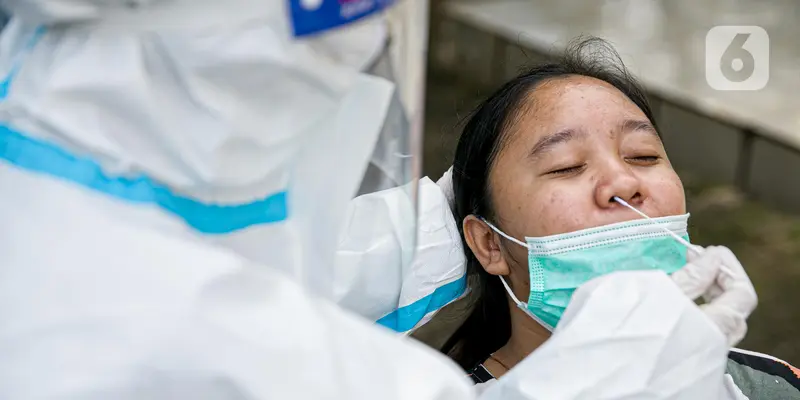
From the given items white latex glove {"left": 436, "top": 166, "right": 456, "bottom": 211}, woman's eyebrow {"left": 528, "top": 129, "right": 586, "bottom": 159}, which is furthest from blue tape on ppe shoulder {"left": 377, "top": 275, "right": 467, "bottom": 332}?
woman's eyebrow {"left": 528, "top": 129, "right": 586, "bottom": 159}

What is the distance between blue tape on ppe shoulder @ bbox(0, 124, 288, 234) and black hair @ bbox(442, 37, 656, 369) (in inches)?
29.6

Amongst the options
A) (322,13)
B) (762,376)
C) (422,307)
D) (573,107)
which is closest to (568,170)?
(573,107)

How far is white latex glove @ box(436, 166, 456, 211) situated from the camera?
1.66m

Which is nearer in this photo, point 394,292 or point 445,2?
point 394,292

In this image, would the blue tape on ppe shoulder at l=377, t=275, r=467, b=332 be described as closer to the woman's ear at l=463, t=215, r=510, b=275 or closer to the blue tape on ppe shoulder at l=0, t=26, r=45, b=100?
the woman's ear at l=463, t=215, r=510, b=275

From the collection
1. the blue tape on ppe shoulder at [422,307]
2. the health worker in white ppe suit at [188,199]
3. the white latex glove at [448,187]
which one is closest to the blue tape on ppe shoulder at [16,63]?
the health worker in white ppe suit at [188,199]

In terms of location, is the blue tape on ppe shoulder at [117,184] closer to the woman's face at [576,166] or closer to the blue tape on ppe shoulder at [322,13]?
the blue tape on ppe shoulder at [322,13]

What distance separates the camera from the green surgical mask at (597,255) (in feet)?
4.29

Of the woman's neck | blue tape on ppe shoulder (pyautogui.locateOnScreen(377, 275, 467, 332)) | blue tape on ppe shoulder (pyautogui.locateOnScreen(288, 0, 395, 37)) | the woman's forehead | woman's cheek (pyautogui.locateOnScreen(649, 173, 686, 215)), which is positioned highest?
blue tape on ppe shoulder (pyautogui.locateOnScreen(288, 0, 395, 37))

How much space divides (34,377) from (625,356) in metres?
0.68

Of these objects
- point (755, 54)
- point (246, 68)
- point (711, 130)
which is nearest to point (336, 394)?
point (246, 68)

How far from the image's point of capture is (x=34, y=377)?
0.73 m

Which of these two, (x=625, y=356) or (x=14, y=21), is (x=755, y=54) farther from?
(x=14, y=21)

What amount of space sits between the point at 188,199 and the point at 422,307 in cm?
73
